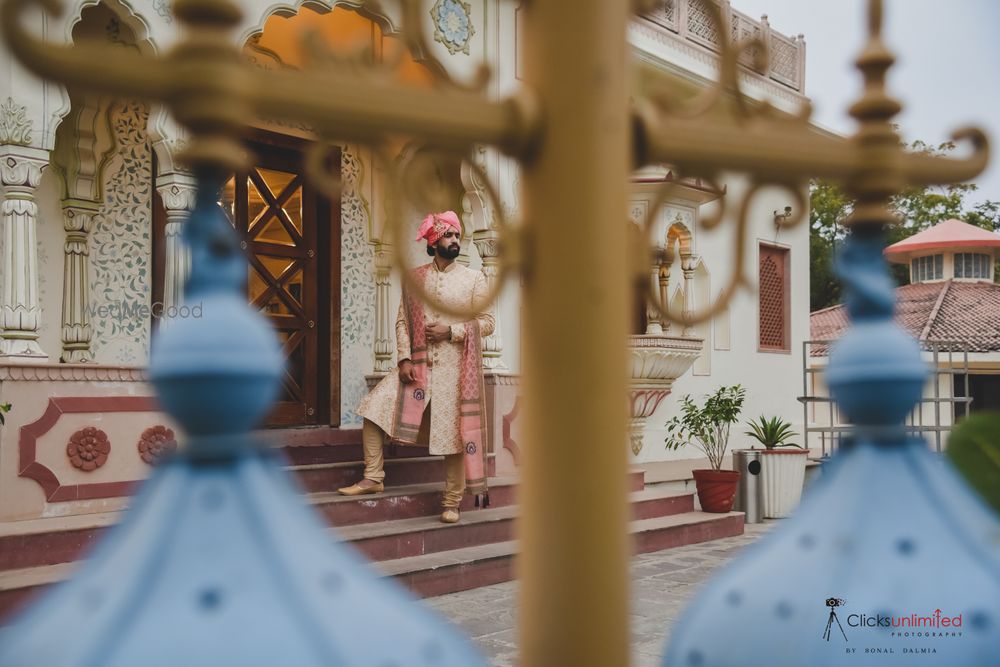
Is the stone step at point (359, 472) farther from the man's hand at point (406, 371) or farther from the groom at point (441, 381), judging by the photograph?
the man's hand at point (406, 371)

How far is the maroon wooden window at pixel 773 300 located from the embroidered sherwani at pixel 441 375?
22.9 feet

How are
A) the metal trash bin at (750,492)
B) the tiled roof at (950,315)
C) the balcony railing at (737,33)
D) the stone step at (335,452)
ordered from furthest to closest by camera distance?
1. the tiled roof at (950,315)
2. the balcony railing at (737,33)
3. the metal trash bin at (750,492)
4. the stone step at (335,452)

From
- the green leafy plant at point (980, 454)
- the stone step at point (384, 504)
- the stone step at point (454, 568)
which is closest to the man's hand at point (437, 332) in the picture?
the stone step at point (384, 504)

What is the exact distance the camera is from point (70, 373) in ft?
16.2

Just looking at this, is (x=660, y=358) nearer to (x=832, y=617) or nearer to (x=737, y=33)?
(x=737, y=33)

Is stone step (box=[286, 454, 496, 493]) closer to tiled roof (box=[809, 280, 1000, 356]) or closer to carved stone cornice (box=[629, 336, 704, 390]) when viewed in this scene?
carved stone cornice (box=[629, 336, 704, 390])

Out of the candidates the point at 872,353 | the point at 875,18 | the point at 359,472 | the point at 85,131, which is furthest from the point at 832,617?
the point at 85,131

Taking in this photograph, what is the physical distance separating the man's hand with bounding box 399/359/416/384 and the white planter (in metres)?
4.67

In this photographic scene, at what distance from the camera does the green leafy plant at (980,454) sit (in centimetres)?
83

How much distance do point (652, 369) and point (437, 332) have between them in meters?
4.23

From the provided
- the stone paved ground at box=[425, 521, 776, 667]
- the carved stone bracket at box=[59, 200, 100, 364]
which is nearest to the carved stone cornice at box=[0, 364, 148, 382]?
the carved stone bracket at box=[59, 200, 100, 364]

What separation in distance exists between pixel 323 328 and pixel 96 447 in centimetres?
279

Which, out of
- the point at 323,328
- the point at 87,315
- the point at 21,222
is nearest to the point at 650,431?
the point at 323,328

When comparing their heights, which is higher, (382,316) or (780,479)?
(382,316)
